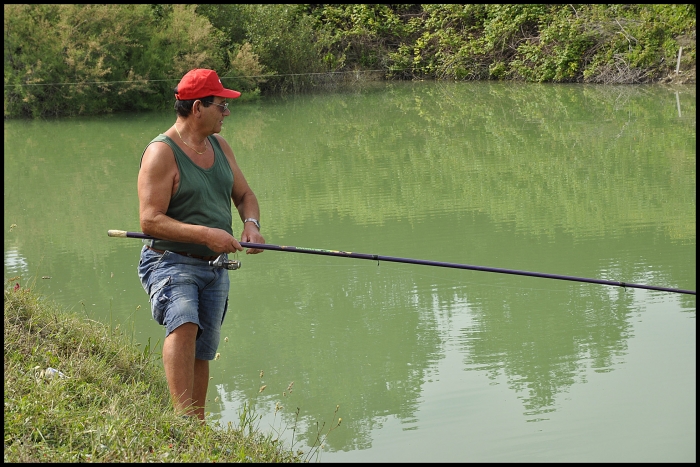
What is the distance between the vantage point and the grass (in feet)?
9.05

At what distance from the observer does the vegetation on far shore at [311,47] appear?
62.4 ft

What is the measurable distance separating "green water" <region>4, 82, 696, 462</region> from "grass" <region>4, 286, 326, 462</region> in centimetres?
54

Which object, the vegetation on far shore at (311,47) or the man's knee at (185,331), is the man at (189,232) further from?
the vegetation on far shore at (311,47)

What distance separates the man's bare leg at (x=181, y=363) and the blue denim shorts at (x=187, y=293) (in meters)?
0.04

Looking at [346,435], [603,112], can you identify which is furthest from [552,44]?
[346,435]

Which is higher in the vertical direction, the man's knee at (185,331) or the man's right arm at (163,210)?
the man's right arm at (163,210)

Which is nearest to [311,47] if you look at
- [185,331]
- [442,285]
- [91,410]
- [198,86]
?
[442,285]

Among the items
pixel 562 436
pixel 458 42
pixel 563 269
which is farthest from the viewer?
pixel 458 42

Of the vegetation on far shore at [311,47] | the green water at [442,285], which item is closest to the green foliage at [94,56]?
the vegetation on far shore at [311,47]

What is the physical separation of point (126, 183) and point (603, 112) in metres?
9.02

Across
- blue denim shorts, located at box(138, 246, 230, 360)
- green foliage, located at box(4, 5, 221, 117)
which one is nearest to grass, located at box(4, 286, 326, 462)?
blue denim shorts, located at box(138, 246, 230, 360)

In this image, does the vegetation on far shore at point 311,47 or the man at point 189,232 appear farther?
the vegetation on far shore at point 311,47

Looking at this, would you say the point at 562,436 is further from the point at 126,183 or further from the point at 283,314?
the point at 126,183

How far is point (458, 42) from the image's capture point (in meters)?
25.7
